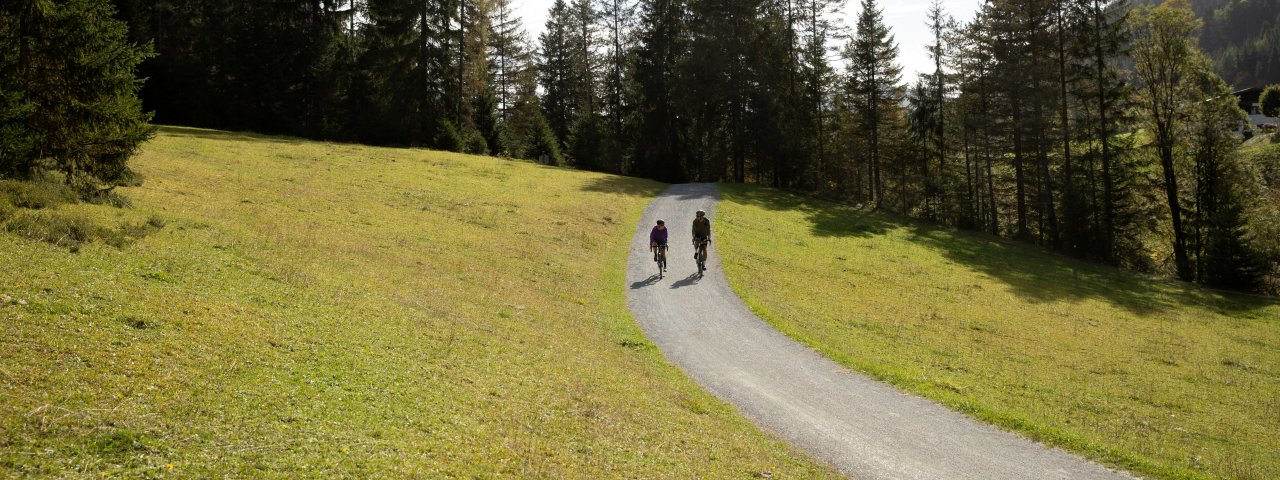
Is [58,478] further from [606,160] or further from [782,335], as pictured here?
[606,160]

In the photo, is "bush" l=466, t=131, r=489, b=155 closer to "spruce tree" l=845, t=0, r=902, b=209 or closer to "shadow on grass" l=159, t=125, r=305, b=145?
"shadow on grass" l=159, t=125, r=305, b=145

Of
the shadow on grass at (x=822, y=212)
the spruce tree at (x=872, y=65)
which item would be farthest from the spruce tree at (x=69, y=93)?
the spruce tree at (x=872, y=65)

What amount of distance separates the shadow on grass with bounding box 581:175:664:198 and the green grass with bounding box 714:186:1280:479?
742 centimetres

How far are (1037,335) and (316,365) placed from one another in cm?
2249

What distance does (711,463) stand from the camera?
8938 millimetres

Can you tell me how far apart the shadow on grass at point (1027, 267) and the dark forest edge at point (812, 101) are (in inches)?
147

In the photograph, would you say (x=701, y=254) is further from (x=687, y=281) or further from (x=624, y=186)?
(x=624, y=186)

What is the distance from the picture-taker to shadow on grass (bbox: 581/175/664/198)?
4534 centimetres

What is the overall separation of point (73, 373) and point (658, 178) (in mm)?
52994

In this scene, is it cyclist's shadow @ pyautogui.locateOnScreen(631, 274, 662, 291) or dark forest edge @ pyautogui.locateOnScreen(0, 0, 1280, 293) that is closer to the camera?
cyclist's shadow @ pyautogui.locateOnScreen(631, 274, 662, 291)

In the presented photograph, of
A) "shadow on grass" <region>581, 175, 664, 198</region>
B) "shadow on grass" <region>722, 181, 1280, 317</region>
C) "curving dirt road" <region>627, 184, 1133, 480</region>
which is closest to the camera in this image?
"curving dirt road" <region>627, 184, 1133, 480</region>

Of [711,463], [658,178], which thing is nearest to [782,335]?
[711,463]

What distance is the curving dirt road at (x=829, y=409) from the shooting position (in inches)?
405

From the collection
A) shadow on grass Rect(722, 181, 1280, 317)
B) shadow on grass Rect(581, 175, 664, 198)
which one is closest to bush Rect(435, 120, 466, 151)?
shadow on grass Rect(581, 175, 664, 198)
